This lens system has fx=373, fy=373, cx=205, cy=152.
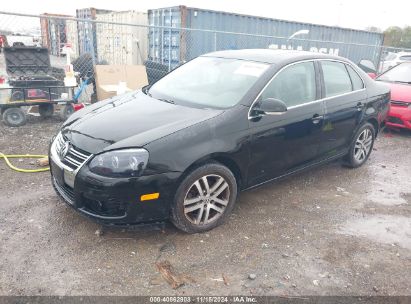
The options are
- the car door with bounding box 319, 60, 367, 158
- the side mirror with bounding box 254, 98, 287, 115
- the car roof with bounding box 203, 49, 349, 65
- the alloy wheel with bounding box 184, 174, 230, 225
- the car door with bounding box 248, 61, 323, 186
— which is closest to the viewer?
the alloy wheel with bounding box 184, 174, 230, 225

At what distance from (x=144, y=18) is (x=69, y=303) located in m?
13.1

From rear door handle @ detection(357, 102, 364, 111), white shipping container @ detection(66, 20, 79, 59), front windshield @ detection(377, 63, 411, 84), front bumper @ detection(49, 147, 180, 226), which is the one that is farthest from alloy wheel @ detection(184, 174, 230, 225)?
white shipping container @ detection(66, 20, 79, 59)

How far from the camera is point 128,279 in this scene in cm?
284

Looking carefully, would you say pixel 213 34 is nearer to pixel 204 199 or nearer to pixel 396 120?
pixel 396 120

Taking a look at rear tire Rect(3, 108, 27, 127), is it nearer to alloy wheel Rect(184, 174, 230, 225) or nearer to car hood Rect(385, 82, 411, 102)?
alloy wheel Rect(184, 174, 230, 225)

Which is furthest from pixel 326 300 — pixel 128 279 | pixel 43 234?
pixel 43 234

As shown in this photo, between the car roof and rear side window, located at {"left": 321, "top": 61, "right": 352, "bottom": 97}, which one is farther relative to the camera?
rear side window, located at {"left": 321, "top": 61, "right": 352, "bottom": 97}

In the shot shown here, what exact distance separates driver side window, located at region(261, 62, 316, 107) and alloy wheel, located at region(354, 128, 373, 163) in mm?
1448

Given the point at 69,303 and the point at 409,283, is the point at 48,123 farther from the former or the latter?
the point at 409,283

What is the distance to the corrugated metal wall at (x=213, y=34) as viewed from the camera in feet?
35.2

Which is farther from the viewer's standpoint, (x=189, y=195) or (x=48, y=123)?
(x=48, y=123)

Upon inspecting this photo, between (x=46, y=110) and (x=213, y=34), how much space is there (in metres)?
5.89

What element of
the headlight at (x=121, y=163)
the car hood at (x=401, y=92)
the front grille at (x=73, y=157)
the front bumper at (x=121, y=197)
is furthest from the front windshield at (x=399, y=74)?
the front grille at (x=73, y=157)

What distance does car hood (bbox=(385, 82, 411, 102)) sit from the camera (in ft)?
23.1
